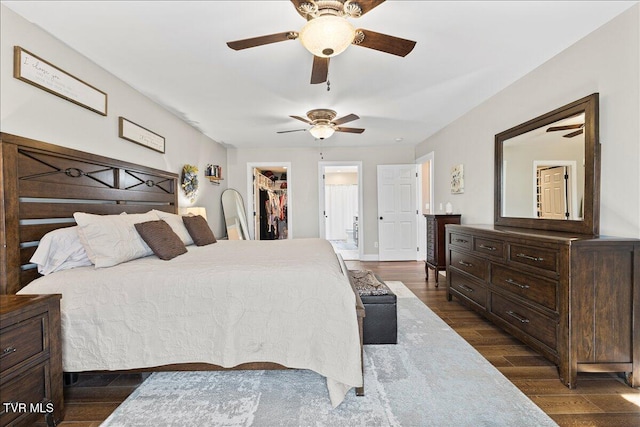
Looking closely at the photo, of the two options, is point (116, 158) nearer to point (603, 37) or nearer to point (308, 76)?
point (308, 76)

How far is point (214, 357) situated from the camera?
5.72 feet

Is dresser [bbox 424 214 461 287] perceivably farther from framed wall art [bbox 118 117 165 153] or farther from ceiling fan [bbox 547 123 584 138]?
framed wall art [bbox 118 117 165 153]

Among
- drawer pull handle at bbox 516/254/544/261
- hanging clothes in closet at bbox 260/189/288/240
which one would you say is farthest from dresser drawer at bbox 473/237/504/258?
hanging clothes in closet at bbox 260/189/288/240

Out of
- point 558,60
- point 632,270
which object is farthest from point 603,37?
point 632,270

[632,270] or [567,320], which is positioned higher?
[632,270]

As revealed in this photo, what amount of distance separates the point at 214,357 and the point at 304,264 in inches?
30.3

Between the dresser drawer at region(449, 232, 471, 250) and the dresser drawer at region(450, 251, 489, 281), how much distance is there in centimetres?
9

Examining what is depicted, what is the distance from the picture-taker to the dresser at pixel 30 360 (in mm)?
1302

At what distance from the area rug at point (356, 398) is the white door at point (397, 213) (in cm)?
401

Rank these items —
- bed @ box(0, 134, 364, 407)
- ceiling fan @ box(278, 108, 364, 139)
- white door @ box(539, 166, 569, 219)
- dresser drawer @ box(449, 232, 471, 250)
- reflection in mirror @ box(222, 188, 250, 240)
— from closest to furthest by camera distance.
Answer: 1. bed @ box(0, 134, 364, 407)
2. white door @ box(539, 166, 569, 219)
3. dresser drawer @ box(449, 232, 471, 250)
4. ceiling fan @ box(278, 108, 364, 139)
5. reflection in mirror @ box(222, 188, 250, 240)

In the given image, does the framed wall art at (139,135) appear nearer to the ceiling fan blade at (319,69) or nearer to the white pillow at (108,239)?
the white pillow at (108,239)

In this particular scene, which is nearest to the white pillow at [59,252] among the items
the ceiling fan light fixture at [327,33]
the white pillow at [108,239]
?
the white pillow at [108,239]

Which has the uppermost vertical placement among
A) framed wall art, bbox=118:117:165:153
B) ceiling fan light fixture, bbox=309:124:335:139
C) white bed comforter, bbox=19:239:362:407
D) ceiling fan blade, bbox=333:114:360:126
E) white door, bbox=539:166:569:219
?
ceiling fan blade, bbox=333:114:360:126

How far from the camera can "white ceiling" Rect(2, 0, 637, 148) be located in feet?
6.27
